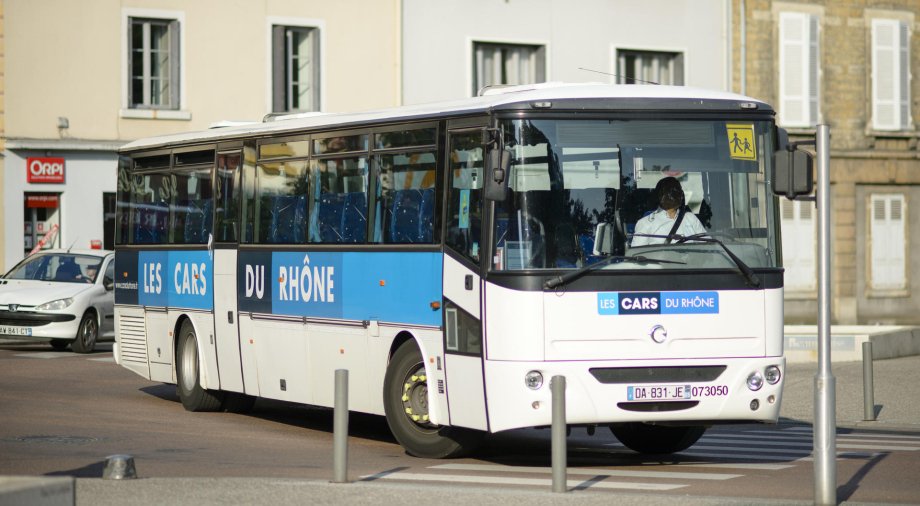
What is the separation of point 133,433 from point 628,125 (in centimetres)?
560

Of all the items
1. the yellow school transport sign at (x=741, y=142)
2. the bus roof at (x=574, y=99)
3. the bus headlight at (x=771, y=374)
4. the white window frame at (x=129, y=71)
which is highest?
the white window frame at (x=129, y=71)

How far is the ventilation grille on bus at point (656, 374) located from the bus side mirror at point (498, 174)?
58.1 inches

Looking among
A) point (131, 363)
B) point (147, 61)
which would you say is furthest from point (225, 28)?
point (131, 363)

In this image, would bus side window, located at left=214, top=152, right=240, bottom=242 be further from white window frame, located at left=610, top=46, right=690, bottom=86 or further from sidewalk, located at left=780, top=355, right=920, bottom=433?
white window frame, located at left=610, top=46, right=690, bottom=86

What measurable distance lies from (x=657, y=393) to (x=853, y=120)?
31.1 metres

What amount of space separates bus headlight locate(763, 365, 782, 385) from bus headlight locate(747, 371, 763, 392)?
0.23ft

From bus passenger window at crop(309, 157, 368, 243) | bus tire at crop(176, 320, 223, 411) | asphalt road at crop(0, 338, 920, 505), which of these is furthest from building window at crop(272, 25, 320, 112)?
bus passenger window at crop(309, 157, 368, 243)

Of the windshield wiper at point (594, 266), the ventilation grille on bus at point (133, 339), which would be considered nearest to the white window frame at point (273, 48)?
the ventilation grille on bus at point (133, 339)

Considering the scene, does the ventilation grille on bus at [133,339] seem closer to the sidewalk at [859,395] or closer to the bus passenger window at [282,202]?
the bus passenger window at [282,202]

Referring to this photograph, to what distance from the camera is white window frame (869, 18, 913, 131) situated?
141 ft

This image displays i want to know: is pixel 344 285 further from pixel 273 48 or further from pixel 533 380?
pixel 273 48

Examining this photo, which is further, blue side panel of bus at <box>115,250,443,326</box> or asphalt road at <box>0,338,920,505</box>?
blue side panel of bus at <box>115,250,443,326</box>

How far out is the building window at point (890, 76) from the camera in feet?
141

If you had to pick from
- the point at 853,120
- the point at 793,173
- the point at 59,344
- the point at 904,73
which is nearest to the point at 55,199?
the point at 59,344
